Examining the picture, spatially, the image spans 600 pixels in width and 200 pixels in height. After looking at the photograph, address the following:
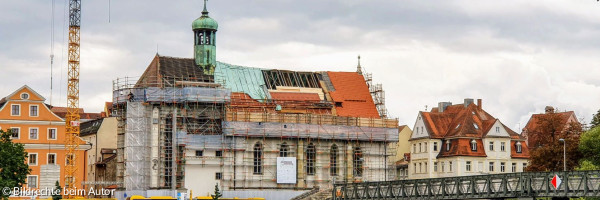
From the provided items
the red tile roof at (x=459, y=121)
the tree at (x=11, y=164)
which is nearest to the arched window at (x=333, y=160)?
the red tile roof at (x=459, y=121)

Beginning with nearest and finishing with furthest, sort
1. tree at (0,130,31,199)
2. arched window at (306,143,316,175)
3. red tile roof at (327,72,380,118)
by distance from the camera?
1. tree at (0,130,31,199)
2. arched window at (306,143,316,175)
3. red tile roof at (327,72,380,118)

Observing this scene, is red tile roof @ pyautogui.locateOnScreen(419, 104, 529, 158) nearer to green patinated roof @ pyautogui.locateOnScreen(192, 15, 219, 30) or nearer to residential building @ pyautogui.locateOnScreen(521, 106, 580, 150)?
residential building @ pyautogui.locateOnScreen(521, 106, 580, 150)

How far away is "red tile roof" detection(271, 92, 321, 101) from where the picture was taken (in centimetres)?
12631

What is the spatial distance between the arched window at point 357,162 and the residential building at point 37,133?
29.9 metres

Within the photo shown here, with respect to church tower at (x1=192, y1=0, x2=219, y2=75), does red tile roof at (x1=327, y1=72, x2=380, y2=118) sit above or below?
below

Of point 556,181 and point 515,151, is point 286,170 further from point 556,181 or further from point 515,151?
point 556,181

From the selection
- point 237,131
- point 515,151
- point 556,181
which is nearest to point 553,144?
point 515,151

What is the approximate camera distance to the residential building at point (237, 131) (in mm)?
116688

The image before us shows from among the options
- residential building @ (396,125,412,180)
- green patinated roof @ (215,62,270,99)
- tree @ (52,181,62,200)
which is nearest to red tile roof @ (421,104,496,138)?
residential building @ (396,125,412,180)

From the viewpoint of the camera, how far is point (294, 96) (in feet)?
418

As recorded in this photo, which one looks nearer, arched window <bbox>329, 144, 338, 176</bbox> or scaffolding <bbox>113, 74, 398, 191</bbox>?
scaffolding <bbox>113, 74, 398, 191</bbox>

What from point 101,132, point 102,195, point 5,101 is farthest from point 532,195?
point 101,132

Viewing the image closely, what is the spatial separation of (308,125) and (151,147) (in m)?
16.3

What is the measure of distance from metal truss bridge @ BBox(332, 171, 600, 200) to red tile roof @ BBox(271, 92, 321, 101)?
3801 cm
